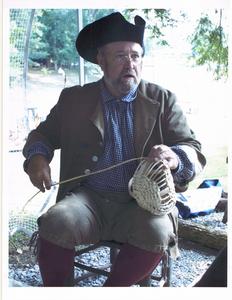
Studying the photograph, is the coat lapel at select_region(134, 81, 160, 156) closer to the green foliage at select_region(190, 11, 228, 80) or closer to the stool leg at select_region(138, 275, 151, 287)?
Answer: the green foliage at select_region(190, 11, 228, 80)

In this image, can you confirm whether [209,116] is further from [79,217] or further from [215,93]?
[79,217]

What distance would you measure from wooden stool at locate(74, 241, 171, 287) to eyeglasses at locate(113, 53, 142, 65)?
0.53 meters

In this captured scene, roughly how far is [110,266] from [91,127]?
412mm

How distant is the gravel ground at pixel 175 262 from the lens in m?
1.49

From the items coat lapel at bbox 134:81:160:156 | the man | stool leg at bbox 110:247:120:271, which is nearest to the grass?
the man

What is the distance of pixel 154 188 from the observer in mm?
1438

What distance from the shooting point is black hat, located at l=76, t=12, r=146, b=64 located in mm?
1489

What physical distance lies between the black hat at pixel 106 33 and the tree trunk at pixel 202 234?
547 millimetres

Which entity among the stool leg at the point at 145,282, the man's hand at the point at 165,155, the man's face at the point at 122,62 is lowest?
the stool leg at the point at 145,282

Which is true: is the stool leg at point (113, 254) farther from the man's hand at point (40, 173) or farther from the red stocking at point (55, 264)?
the man's hand at point (40, 173)

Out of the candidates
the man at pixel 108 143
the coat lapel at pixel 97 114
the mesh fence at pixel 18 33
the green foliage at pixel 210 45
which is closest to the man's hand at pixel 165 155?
the man at pixel 108 143

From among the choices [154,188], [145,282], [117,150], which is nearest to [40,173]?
[117,150]

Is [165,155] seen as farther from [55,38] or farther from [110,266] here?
[55,38]

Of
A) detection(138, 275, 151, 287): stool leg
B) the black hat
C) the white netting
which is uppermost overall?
the black hat
